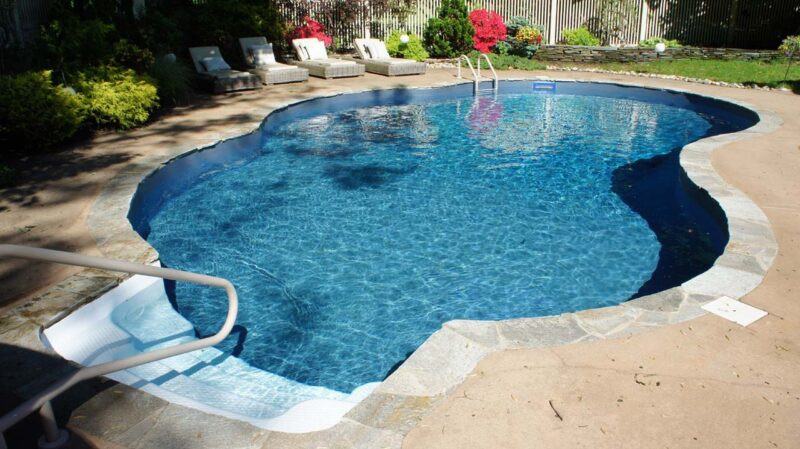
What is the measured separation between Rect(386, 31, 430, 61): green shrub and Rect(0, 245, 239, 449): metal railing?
52.2 feet

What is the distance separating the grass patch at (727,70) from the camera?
14.5m

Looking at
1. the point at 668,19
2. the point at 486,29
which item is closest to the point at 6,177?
the point at 486,29

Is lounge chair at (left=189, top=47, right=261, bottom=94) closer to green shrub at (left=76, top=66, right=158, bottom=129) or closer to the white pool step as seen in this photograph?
green shrub at (left=76, top=66, right=158, bottom=129)

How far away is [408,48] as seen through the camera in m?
18.1

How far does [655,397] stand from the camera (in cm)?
328

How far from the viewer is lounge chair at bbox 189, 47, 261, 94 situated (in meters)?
12.9

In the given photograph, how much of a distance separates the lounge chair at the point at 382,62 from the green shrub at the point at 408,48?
860mm

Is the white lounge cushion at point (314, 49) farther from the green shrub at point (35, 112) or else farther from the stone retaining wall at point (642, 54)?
the green shrub at point (35, 112)

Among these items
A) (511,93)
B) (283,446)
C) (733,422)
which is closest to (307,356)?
(283,446)

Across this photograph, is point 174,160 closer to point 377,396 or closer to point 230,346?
point 230,346

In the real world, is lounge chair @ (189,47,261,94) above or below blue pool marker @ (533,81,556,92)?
above

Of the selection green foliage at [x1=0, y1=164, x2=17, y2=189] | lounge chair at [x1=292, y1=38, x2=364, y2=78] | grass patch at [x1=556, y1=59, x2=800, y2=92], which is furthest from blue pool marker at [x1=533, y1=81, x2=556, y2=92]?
green foliage at [x1=0, y1=164, x2=17, y2=189]

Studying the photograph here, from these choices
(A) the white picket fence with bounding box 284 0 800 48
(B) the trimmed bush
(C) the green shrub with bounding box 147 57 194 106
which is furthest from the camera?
(A) the white picket fence with bounding box 284 0 800 48

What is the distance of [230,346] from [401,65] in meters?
12.2
